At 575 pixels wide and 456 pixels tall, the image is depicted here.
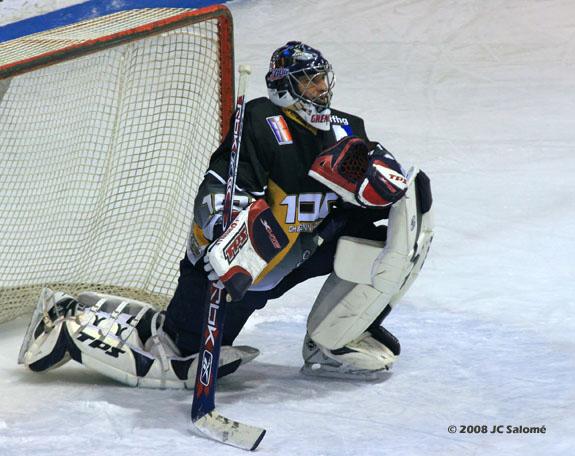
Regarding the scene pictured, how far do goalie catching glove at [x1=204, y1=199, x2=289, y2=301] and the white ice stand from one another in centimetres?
36

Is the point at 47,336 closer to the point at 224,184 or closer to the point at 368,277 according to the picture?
the point at 224,184

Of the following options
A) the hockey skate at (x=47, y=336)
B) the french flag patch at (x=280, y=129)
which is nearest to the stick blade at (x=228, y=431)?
the hockey skate at (x=47, y=336)

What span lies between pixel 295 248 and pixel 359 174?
28 cm

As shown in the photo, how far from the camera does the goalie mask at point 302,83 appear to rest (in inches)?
104

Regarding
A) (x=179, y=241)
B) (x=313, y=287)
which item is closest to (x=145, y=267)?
(x=179, y=241)

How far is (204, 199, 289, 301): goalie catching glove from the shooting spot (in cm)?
237

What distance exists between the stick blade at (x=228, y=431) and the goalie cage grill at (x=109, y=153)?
3.09ft

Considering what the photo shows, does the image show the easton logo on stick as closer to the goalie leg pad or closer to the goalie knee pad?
the goalie leg pad

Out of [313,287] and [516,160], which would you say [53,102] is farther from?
[516,160]

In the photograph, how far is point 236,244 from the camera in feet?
7.89

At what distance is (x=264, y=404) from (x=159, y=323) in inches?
16.1

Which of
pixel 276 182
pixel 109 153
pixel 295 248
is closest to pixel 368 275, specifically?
pixel 295 248

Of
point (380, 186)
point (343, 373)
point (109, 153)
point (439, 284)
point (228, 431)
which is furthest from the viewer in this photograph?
point (109, 153)

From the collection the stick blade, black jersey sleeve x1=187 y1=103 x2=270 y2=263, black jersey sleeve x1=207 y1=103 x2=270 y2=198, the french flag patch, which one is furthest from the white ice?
the french flag patch
